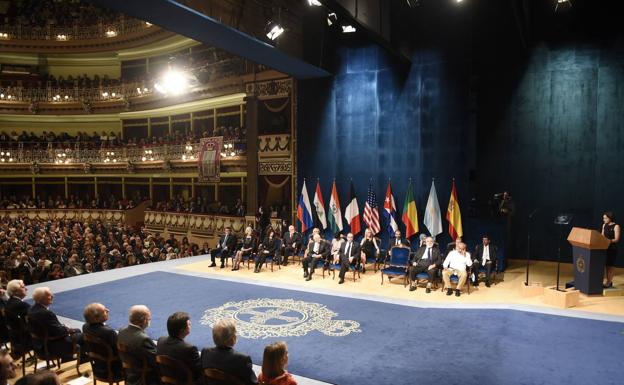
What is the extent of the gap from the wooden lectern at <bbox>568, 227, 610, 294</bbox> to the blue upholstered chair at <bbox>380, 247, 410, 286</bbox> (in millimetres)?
3323

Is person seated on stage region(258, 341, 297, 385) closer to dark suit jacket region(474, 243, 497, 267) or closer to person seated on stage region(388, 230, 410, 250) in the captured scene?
dark suit jacket region(474, 243, 497, 267)

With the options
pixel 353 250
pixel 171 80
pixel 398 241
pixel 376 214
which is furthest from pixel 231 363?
pixel 171 80

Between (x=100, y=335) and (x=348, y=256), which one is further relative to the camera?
(x=348, y=256)

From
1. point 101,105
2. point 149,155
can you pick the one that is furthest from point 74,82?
point 149,155

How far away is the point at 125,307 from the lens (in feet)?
27.6

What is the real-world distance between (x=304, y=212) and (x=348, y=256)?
360 cm

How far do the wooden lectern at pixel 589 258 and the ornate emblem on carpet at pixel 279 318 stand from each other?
4499 mm

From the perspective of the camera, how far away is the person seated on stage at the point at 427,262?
9421 mm

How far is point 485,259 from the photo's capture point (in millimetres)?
9828

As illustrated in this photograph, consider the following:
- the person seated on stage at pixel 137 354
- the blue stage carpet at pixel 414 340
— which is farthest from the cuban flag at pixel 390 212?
the person seated on stage at pixel 137 354

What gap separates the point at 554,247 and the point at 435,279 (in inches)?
161

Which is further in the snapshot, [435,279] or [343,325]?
[435,279]

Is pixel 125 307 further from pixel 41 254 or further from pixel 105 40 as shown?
pixel 105 40

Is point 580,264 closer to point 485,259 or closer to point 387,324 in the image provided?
point 485,259
